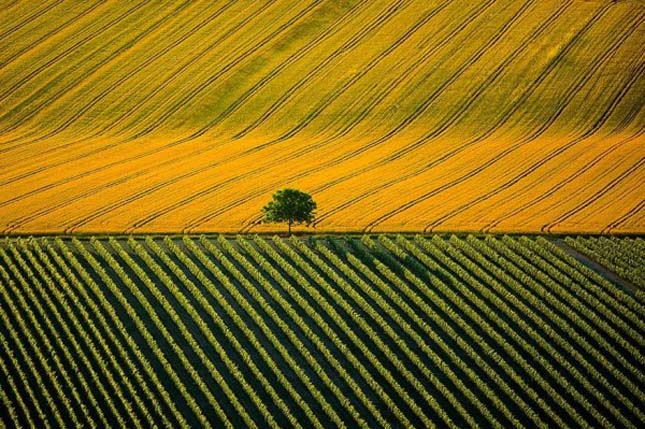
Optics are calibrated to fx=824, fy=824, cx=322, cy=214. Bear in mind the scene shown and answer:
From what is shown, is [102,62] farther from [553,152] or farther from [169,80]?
[553,152]

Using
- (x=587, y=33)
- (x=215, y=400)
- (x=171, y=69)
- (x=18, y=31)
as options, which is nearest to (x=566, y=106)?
(x=587, y=33)

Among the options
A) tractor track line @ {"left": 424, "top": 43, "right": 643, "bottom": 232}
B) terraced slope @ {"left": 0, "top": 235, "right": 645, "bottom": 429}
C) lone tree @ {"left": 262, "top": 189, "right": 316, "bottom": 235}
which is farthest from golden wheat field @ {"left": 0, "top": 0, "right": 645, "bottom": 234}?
terraced slope @ {"left": 0, "top": 235, "right": 645, "bottom": 429}

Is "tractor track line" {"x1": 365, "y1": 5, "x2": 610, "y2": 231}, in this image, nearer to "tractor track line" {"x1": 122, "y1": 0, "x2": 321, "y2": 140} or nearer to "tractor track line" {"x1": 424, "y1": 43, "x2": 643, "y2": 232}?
"tractor track line" {"x1": 424, "y1": 43, "x2": 643, "y2": 232}

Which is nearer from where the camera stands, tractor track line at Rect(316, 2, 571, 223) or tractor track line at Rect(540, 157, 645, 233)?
tractor track line at Rect(540, 157, 645, 233)

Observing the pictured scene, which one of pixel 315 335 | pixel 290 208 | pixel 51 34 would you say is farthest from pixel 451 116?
pixel 51 34

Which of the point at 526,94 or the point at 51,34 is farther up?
the point at 51,34

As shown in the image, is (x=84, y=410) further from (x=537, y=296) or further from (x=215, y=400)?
(x=537, y=296)

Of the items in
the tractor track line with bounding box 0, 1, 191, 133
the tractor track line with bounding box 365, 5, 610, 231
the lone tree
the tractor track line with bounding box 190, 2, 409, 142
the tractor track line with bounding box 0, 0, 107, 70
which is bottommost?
the lone tree
